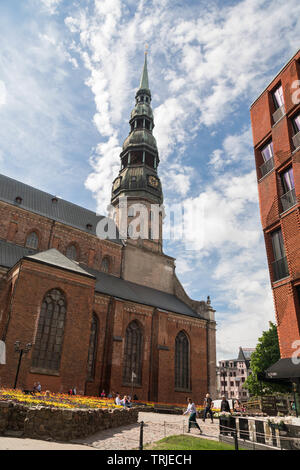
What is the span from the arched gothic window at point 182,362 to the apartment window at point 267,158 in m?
20.2

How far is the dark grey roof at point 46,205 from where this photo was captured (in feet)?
98.3

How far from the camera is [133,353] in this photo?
91.0ft

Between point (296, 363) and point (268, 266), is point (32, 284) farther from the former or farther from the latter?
point (296, 363)

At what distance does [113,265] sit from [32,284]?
1334 cm

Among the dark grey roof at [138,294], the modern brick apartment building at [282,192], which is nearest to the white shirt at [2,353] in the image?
the dark grey roof at [138,294]

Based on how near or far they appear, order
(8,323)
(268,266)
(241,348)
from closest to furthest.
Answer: (268,266)
(8,323)
(241,348)

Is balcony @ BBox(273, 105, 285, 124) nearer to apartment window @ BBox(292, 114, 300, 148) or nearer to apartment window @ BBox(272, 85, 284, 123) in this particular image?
apartment window @ BBox(272, 85, 284, 123)

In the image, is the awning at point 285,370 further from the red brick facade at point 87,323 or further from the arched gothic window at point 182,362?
the arched gothic window at point 182,362

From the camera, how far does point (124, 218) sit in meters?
38.8

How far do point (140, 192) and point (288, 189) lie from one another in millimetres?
26308

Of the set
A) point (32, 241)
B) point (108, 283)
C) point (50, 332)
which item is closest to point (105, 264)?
point (108, 283)

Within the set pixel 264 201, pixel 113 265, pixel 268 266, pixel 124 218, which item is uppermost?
pixel 124 218
